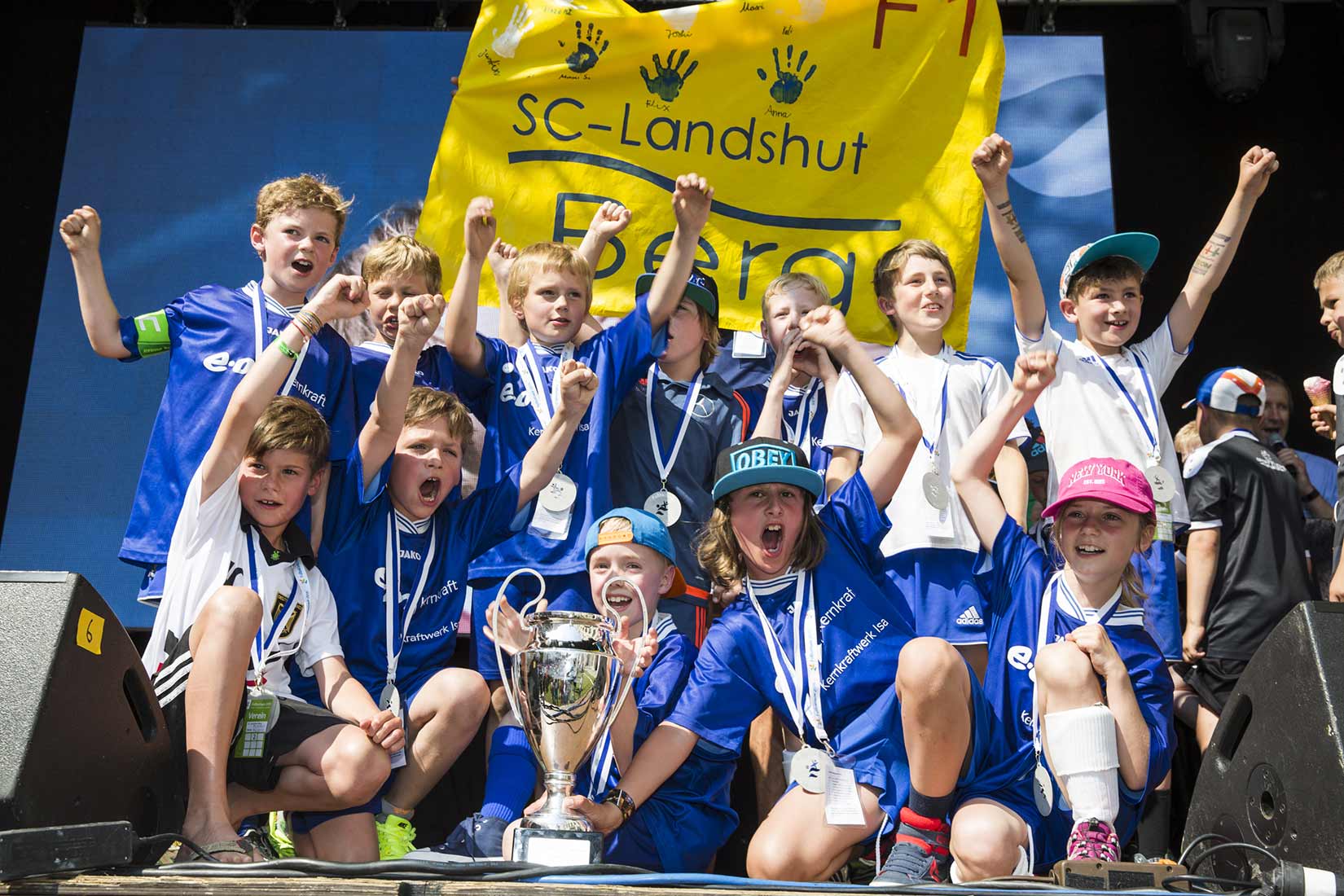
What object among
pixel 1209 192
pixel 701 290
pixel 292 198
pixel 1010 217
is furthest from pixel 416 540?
pixel 1209 192

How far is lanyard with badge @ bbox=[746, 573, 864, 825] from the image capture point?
303 centimetres

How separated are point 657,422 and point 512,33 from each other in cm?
194

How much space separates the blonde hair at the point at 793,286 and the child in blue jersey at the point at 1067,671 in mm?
1213

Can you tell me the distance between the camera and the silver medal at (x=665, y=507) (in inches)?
156

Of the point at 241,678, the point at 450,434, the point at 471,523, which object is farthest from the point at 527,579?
the point at 241,678

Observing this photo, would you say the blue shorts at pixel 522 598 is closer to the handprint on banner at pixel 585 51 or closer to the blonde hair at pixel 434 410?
the blonde hair at pixel 434 410

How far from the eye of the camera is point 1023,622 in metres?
→ 3.31

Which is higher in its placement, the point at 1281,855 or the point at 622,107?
the point at 622,107

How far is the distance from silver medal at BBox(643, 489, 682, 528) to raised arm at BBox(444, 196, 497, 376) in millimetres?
736

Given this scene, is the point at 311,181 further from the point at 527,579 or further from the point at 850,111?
the point at 850,111

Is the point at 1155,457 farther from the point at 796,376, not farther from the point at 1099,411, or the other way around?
the point at 796,376

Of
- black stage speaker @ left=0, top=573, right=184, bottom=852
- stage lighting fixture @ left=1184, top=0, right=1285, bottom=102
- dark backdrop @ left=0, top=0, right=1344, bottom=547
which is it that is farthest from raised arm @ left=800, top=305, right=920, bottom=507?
stage lighting fixture @ left=1184, top=0, right=1285, bottom=102

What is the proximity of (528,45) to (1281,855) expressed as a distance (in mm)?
4205

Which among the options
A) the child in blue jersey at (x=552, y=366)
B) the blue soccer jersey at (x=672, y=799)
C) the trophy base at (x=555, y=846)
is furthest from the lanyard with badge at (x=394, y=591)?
the trophy base at (x=555, y=846)
